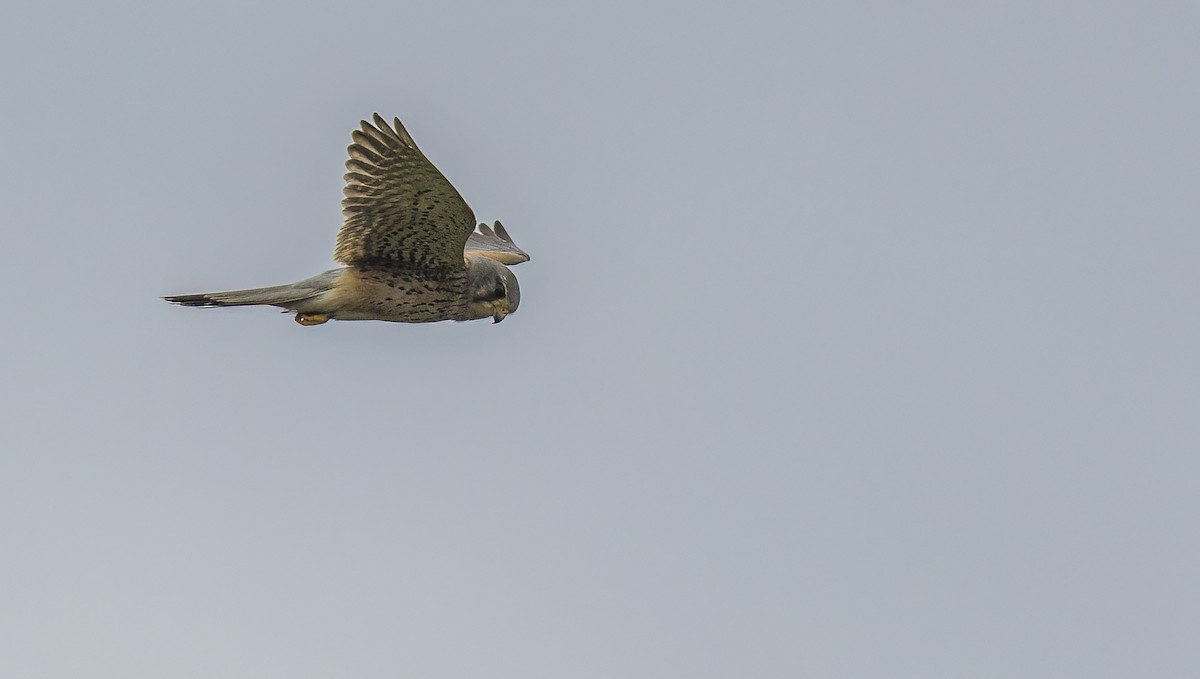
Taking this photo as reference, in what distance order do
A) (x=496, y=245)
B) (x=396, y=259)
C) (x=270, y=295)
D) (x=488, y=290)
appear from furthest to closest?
(x=496, y=245) → (x=488, y=290) → (x=396, y=259) → (x=270, y=295)

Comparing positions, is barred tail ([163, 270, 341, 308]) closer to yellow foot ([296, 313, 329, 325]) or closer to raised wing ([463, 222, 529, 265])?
yellow foot ([296, 313, 329, 325])

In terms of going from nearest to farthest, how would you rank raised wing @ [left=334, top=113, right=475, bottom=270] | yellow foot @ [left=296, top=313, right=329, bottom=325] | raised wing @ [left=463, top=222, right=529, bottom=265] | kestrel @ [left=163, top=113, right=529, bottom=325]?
1. raised wing @ [left=334, top=113, right=475, bottom=270]
2. kestrel @ [left=163, top=113, right=529, bottom=325]
3. yellow foot @ [left=296, top=313, right=329, bottom=325]
4. raised wing @ [left=463, top=222, right=529, bottom=265]

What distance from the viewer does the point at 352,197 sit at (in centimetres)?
1284

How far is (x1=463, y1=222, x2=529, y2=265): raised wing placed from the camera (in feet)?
54.3

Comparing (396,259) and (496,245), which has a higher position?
(496,245)

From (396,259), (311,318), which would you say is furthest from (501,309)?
(311,318)

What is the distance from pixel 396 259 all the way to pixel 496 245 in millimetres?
4004

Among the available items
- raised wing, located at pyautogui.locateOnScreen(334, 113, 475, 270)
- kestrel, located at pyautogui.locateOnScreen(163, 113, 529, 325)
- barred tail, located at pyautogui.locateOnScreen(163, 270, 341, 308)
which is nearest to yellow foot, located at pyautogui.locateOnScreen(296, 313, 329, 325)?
kestrel, located at pyautogui.locateOnScreen(163, 113, 529, 325)

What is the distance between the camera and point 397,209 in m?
12.8

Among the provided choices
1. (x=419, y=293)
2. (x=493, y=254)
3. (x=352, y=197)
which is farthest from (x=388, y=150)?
(x=493, y=254)

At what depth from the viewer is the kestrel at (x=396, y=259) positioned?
1241 centimetres

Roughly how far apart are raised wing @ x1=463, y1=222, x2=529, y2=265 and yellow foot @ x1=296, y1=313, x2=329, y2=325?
2.92 metres

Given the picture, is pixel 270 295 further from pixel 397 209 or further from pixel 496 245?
pixel 496 245

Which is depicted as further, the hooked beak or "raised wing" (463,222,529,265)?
"raised wing" (463,222,529,265)
